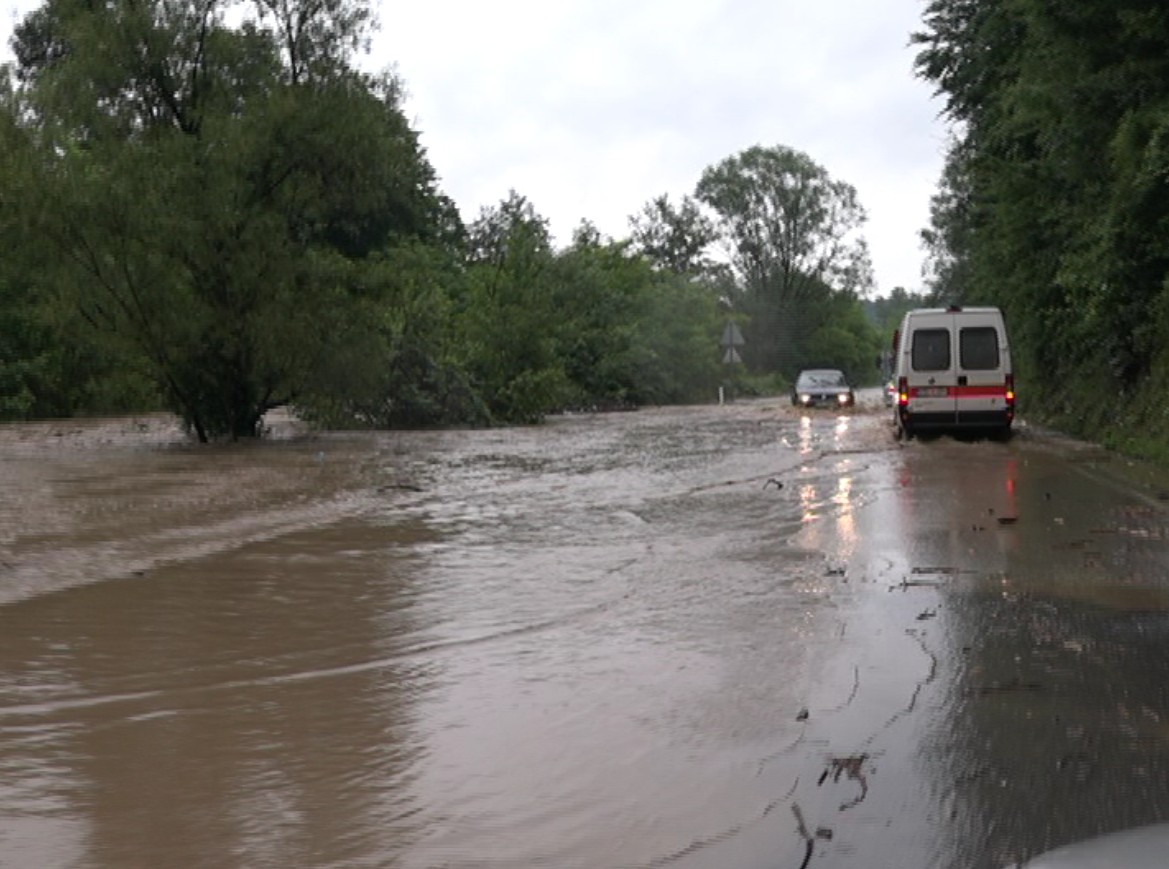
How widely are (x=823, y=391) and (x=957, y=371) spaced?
73.3 feet

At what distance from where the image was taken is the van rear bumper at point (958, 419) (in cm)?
2547

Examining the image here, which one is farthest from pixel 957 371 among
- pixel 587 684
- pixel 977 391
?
pixel 587 684

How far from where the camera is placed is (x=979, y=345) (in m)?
25.3

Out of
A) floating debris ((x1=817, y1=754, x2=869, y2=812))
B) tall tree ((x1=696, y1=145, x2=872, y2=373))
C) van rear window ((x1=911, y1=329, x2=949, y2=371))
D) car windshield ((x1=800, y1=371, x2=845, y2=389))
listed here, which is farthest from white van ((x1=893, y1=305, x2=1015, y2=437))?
tall tree ((x1=696, y1=145, x2=872, y2=373))

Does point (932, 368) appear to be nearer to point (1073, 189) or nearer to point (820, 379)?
point (1073, 189)

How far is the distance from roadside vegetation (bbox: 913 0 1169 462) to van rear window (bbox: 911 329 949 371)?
7.42 ft

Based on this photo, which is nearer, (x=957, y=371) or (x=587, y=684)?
(x=587, y=684)

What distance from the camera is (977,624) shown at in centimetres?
838

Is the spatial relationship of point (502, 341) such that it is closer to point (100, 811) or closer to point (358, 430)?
point (358, 430)

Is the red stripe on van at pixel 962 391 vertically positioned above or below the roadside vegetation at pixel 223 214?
below

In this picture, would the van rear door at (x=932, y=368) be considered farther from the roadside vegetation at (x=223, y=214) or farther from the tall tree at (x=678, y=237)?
the tall tree at (x=678, y=237)

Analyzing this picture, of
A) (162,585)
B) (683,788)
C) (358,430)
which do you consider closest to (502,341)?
(358,430)

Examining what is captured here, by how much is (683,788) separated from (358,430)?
99.2 feet

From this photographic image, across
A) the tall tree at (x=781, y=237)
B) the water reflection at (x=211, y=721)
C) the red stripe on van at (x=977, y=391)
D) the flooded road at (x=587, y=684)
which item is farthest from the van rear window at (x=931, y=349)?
the tall tree at (x=781, y=237)
